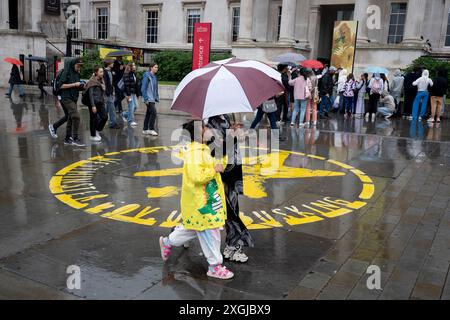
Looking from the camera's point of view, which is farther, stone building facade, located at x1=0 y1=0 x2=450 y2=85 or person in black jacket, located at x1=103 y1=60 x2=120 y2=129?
stone building facade, located at x1=0 y1=0 x2=450 y2=85

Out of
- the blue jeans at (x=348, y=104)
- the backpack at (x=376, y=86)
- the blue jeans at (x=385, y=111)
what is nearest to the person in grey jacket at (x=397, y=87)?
the blue jeans at (x=385, y=111)

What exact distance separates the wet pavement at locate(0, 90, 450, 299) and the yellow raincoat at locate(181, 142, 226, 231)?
552 millimetres

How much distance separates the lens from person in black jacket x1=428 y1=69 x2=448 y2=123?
16000mm

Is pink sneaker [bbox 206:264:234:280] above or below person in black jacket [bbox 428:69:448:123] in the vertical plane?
below

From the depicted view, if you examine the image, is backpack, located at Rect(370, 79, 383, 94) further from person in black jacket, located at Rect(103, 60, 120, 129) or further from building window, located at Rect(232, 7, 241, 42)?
building window, located at Rect(232, 7, 241, 42)

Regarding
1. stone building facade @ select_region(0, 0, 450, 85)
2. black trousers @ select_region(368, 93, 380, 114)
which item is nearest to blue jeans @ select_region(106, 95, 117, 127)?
black trousers @ select_region(368, 93, 380, 114)

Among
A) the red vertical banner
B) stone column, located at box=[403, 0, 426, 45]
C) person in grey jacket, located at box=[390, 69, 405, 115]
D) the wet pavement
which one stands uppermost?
stone column, located at box=[403, 0, 426, 45]

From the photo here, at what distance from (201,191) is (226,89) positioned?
91cm

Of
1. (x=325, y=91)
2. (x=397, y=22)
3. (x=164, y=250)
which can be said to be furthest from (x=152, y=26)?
(x=164, y=250)

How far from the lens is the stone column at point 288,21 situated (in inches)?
1060

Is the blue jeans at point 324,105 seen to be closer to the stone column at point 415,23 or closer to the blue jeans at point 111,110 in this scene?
the stone column at point 415,23

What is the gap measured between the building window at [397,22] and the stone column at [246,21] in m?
8.27

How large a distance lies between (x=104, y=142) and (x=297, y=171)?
4879mm
